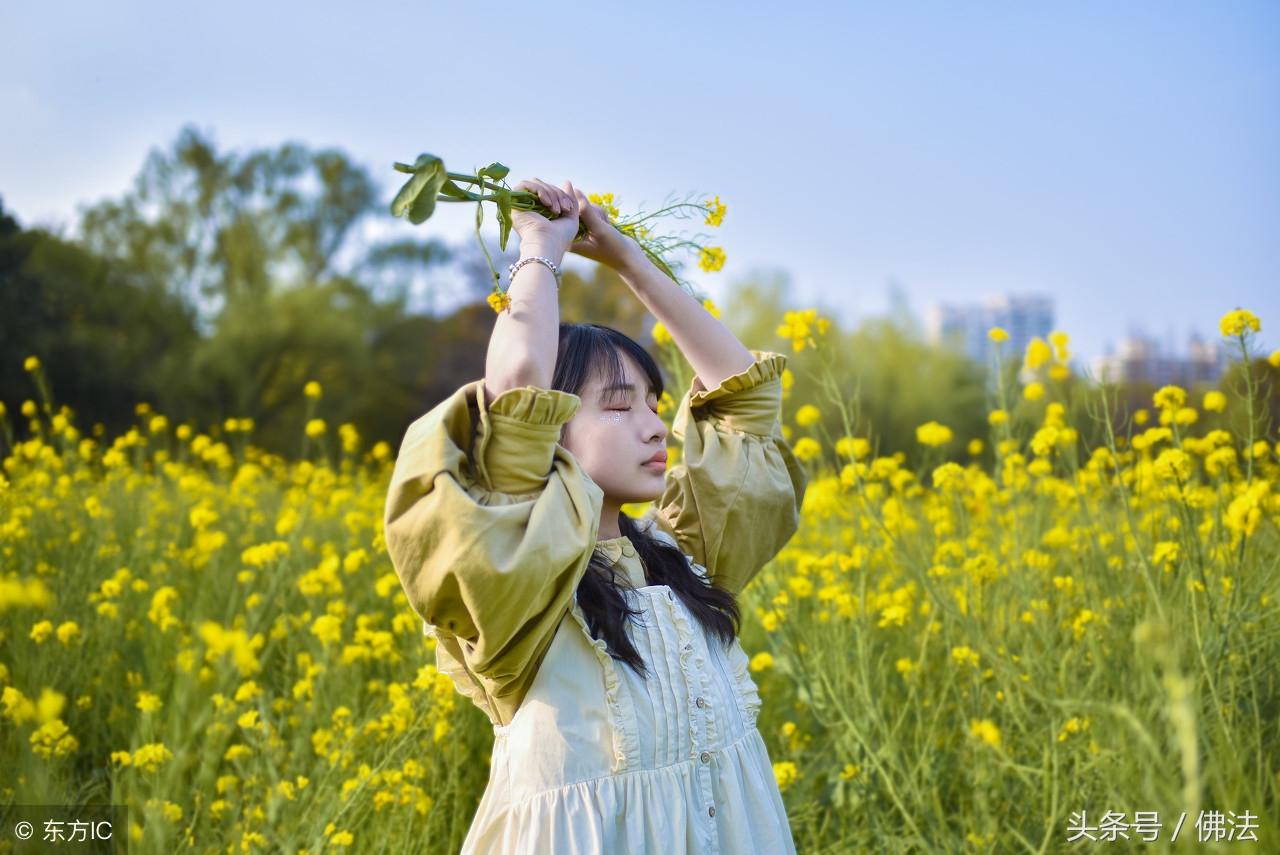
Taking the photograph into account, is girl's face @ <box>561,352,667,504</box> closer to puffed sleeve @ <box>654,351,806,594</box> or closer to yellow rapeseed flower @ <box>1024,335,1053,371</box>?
puffed sleeve @ <box>654,351,806,594</box>

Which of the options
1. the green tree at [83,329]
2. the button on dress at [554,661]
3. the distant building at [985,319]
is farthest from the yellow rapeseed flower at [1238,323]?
the green tree at [83,329]

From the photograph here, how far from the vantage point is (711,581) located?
1795 mm

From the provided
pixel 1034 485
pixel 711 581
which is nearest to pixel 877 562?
pixel 1034 485

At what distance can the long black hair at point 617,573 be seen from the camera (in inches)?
58.3

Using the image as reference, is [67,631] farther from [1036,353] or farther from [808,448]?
[1036,353]

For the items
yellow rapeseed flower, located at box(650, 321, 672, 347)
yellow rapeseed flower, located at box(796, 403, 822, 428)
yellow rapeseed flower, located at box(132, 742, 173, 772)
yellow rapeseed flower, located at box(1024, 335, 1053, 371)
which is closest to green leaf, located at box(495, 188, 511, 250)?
yellow rapeseed flower, located at box(132, 742, 173, 772)

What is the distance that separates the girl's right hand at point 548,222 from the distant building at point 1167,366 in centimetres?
126

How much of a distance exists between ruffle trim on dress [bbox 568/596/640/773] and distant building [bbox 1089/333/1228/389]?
134 cm

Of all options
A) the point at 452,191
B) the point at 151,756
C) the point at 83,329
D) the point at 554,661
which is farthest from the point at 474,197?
the point at 83,329

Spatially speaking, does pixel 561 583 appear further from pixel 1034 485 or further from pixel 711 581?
pixel 1034 485

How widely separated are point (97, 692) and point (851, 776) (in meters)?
1.99

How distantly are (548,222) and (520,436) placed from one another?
368 mm

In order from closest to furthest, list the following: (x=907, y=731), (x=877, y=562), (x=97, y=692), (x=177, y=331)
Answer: (x=907, y=731) → (x=97, y=692) → (x=877, y=562) → (x=177, y=331)

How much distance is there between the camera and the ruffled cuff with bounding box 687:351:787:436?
1.82 meters
